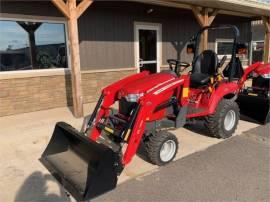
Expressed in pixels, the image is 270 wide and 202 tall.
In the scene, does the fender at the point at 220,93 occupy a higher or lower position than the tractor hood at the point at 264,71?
lower

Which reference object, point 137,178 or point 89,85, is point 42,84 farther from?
point 137,178

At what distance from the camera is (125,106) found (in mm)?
3500

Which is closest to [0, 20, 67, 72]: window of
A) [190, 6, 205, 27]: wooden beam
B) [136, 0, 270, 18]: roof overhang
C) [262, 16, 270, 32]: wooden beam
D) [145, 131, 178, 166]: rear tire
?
[136, 0, 270, 18]: roof overhang

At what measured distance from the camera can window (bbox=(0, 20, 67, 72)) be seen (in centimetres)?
595

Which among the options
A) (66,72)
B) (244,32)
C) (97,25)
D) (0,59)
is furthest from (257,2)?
(0,59)

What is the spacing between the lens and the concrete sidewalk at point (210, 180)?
2.74m

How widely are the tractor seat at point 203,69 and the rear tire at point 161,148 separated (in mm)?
1163

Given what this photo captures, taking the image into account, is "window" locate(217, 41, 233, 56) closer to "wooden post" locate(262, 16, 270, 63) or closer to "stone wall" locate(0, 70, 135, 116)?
"wooden post" locate(262, 16, 270, 63)

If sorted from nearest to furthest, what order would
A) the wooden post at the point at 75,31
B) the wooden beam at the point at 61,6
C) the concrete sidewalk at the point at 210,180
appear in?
1. the concrete sidewalk at the point at 210,180
2. the wooden beam at the point at 61,6
3. the wooden post at the point at 75,31

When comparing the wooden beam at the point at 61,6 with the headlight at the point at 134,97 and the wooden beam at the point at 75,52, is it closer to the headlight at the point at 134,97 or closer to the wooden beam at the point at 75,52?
the wooden beam at the point at 75,52

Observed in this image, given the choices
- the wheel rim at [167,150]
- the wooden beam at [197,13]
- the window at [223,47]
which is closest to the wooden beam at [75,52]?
the wheel rim at [167,150]

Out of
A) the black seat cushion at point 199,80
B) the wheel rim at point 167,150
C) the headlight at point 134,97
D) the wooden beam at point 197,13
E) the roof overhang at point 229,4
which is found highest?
the roof overhang at point 229,4

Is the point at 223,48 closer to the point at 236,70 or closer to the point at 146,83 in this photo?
the point at 236,70

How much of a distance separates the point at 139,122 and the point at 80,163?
0.79 m
